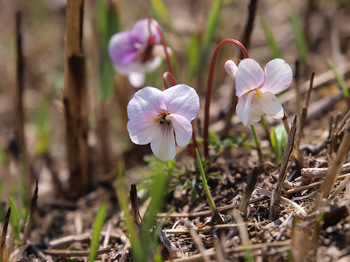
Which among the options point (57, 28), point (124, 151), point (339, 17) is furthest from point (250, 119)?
point (57, 28)

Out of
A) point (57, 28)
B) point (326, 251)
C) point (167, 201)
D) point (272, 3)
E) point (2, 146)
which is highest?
point (57, 28)

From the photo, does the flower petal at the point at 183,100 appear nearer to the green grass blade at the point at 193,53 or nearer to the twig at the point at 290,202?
the twig at the point at 290,202

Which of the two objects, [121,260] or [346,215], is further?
[121,260]

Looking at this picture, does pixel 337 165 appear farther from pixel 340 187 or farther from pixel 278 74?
pixel 278 74

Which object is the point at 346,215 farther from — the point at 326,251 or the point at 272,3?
the point at 272,3

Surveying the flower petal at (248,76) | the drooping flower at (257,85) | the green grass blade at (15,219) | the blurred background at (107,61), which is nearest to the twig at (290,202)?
the drooping flower at (257,85)

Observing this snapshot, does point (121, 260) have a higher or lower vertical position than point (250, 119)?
lower

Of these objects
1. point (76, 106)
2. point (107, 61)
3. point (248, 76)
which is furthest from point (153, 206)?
point (107, 61)
